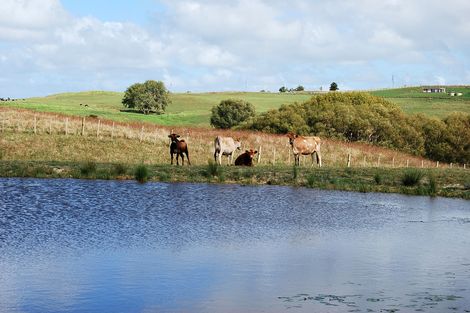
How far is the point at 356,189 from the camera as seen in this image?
3738 cm

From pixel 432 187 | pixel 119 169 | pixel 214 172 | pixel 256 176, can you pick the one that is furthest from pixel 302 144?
pixel 119 169

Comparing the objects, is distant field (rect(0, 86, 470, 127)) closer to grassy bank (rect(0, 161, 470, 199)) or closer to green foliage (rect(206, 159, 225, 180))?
grassy bank (rect(0, 161, 470, 199))

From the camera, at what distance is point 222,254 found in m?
17.7

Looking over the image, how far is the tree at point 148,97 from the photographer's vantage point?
142000 mm

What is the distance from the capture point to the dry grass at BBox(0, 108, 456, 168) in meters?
50.6

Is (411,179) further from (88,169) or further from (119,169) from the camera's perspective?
(88,169)

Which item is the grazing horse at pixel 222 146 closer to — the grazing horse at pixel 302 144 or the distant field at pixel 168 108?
the grazing horse at pixel 302 144

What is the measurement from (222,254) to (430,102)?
158762mm

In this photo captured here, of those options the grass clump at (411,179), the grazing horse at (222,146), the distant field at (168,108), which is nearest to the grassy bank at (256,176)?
the grass clump at (411,179)

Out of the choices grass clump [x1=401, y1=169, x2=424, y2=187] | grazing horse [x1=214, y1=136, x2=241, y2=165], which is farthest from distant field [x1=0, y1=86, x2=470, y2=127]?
grass clump [x1=401, y1=169, x2=424, y2=187]

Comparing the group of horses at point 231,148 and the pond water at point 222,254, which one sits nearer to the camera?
the pond water at point 222,254

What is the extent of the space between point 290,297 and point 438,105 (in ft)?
508

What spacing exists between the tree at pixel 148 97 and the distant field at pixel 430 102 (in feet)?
160

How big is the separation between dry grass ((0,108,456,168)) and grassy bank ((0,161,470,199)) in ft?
33.5
